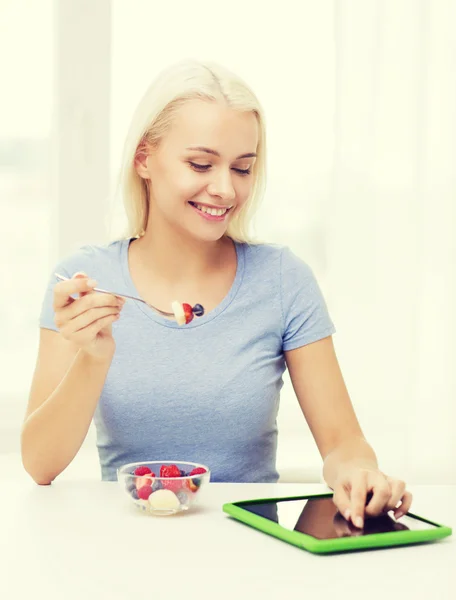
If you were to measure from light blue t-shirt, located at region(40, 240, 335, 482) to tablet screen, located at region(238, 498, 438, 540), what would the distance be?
40 centimetres

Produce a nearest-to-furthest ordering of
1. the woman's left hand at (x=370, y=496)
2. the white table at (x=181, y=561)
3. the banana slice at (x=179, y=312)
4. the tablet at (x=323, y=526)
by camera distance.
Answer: the white table at (x=181, y=561) < the tablet at (x=323, y=526) < the woman's left hand at (x=370, y=496) < the banana slice at (x=179, y=312)

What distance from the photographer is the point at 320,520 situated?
1.13 meters

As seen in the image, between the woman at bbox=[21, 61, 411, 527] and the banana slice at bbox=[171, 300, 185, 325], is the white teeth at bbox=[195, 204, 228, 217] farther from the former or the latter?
the banana slice at bbox=[171, 300, 185, 325]

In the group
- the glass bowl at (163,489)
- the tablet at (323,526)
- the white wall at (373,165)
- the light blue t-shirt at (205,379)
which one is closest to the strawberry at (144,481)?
the glass bowl at (163,489)

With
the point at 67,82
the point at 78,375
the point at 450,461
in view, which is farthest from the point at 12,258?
the point at 450,461

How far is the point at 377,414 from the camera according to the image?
8.21ft

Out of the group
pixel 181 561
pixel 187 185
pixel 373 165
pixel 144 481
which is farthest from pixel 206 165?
pixel 373 165

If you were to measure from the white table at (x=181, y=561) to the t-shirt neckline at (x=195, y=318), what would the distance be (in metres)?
0.44

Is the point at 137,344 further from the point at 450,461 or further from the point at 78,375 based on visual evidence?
the point at 450,461

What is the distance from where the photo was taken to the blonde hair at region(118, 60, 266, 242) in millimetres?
1609

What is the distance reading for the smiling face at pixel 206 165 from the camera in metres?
1.56

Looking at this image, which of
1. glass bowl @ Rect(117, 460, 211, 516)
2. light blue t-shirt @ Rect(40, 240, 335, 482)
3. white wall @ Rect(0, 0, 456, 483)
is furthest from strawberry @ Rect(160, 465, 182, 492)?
white wall @ Rect(0, 0, 456, 483)

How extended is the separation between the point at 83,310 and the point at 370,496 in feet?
1.59

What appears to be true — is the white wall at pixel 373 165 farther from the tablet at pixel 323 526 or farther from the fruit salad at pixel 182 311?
the tablet at pixel 323 526
